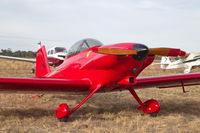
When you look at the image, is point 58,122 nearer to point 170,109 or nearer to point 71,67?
point 71,67

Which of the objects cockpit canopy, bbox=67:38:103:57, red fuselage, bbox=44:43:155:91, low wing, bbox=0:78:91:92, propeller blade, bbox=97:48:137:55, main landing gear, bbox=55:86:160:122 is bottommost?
main landing gear, bbox=55:86:160:122

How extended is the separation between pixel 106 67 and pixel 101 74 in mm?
227

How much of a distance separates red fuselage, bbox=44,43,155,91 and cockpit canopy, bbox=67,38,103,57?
183 mm

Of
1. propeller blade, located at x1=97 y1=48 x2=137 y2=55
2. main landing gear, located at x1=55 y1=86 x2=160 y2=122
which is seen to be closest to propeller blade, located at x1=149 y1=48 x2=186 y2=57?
propeller blade, located at x1=97 y1=48 x2=137 y2=55

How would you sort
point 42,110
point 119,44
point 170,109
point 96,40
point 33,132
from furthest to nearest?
point 170,109 → point 42,110 → point 96,40 → point 119,44 → point 33,132

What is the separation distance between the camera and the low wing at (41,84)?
4.06m

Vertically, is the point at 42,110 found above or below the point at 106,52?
below

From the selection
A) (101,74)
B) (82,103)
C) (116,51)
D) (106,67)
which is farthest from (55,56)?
(116,51)

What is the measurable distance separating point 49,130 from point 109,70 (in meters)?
1.64

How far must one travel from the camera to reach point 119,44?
162 inches

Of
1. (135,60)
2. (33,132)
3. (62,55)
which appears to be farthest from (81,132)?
(62,55)

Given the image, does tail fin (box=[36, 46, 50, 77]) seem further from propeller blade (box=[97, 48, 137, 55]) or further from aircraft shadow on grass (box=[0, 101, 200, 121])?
propeller blade (box=[97, 48, 137, 55])

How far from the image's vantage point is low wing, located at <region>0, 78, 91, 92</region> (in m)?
4.06

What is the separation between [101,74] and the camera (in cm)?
459
